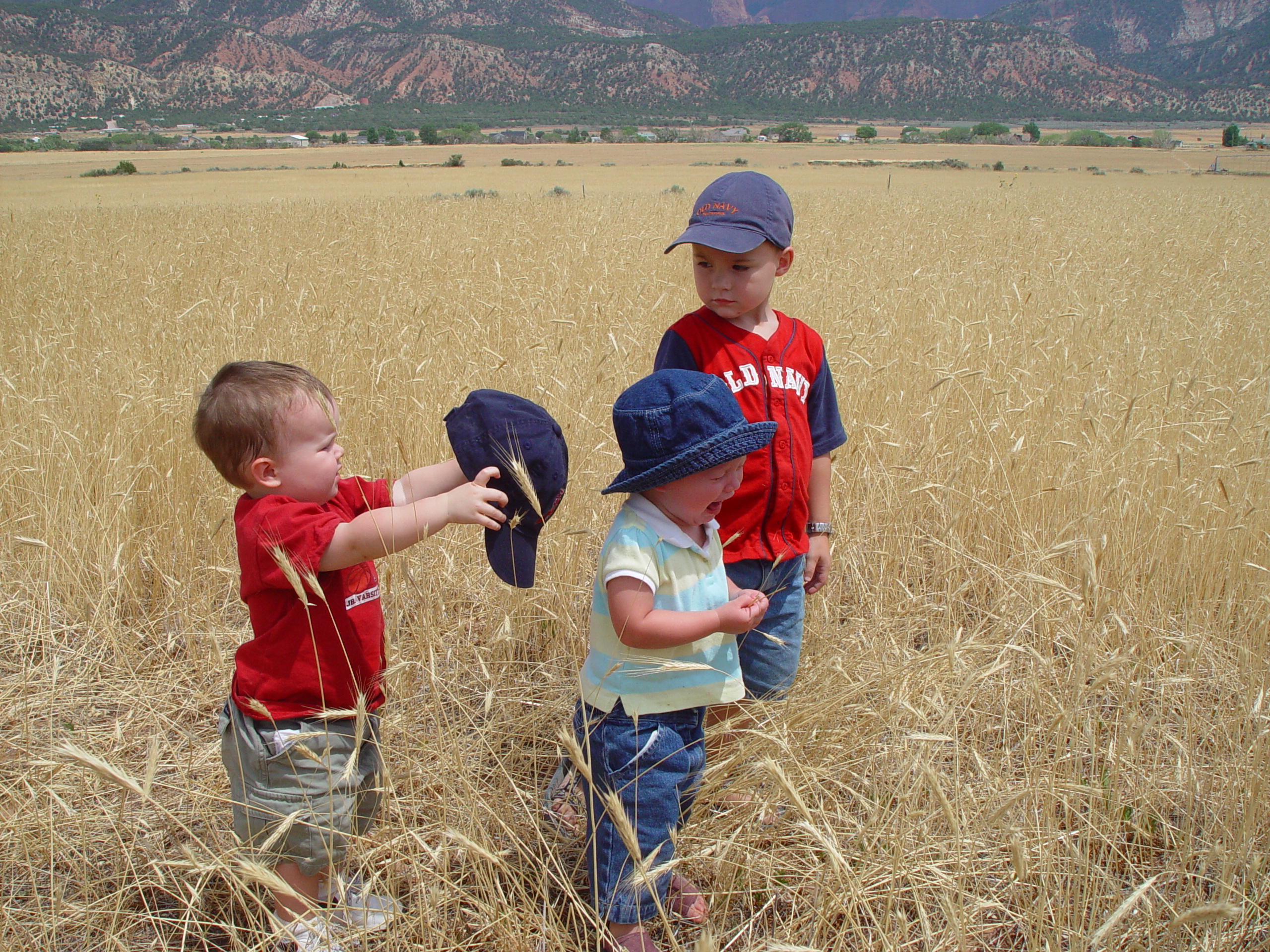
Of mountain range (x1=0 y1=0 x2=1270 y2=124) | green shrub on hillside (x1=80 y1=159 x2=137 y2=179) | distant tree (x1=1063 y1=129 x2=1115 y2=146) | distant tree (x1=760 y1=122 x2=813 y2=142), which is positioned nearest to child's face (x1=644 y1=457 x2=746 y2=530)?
green shrub on hillside (x1=80 y1=159 x2=137 y2=179)

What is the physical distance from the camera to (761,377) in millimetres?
1808

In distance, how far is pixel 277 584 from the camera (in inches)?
53.2

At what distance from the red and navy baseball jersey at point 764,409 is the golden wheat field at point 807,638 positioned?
0.37m

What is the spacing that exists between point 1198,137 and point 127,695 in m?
95.8

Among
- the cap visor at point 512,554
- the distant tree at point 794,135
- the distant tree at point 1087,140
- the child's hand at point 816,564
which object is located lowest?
the child's hand at point 816,564

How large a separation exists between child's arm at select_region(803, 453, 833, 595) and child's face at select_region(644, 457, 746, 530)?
1.79 ft

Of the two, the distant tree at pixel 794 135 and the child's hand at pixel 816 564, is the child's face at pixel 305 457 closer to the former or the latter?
the child's hand at pixel 816 564

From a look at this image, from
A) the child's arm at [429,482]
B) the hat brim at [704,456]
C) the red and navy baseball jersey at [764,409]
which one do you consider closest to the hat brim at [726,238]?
the red and navy baseball jersey at [764,409]

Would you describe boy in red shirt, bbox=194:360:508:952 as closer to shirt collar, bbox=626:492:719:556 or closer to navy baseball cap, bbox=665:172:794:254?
shirt collar, bbox=626:492:719:556

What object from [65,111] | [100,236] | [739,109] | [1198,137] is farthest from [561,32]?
[100,236]

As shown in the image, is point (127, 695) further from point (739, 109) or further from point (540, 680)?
point (739, 109)

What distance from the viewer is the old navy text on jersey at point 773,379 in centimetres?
178

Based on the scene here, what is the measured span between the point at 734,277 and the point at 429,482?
32.7 inches

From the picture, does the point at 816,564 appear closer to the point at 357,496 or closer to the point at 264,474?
the point at 357,496
